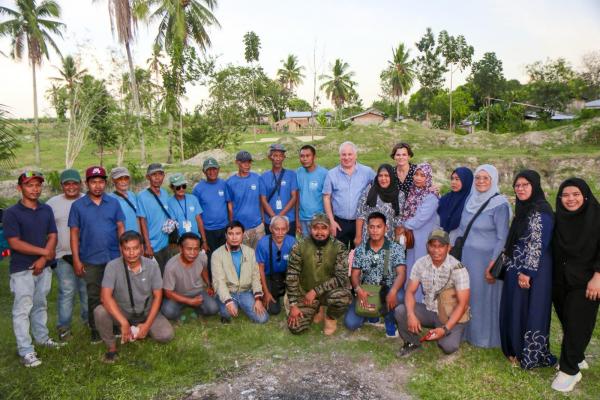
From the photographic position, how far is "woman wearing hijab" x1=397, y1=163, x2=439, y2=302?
197 inches

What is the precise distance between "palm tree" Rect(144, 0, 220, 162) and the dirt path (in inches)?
751

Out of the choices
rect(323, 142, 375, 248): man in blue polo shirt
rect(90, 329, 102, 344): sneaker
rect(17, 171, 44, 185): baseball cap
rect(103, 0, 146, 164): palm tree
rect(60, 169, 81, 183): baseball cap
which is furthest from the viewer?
rect(103, 0, 146, 164): palm tree

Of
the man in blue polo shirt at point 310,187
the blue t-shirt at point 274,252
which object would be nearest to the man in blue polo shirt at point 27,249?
the blue t-shirt at point 274,252

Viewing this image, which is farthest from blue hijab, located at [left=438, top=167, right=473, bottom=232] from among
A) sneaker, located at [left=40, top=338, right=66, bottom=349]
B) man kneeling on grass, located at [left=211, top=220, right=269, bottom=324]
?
sneaker, located at [left=40, top=338, right=66, bottom=349]

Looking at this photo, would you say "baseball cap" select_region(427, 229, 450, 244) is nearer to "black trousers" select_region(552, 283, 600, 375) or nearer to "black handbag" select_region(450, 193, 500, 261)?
"black handbag" select_region(450, 193, 500, 261)

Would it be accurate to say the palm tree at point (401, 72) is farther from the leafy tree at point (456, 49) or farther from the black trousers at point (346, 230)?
the black trousers at point (346, 230)

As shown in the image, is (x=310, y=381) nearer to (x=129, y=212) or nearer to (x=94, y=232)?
(x=94, y=232)

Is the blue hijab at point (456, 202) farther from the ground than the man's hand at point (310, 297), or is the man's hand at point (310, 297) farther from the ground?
the blue hijab at point (456, 202)

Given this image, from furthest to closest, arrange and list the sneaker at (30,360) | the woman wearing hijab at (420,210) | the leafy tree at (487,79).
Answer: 1. the leafy tree at (487,79)
2. the woman wearing hijab at (420,210)
3. the sneaker at (30,360)

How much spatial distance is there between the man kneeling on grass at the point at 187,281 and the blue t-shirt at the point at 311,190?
1682 mm

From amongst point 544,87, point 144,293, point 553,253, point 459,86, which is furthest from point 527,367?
point 459,86

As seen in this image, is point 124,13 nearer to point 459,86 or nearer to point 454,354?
point 454,354

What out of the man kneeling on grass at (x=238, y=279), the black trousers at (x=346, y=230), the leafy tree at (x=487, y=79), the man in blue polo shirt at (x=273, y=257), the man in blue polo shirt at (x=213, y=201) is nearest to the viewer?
the man kneeling on grass at (x=238, y=279)

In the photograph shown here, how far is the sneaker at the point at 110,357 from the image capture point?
4.39 m
